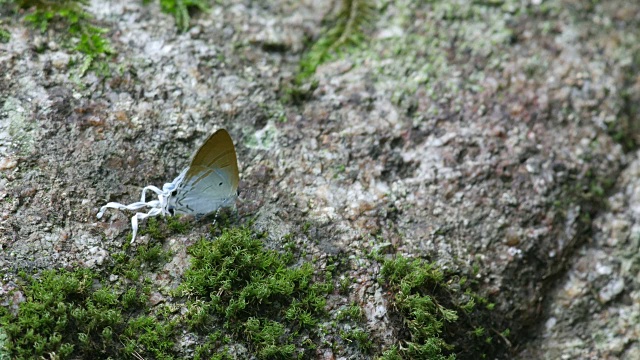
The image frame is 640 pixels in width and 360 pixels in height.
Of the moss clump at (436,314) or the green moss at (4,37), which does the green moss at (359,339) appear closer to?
the moss clump at (436,314)

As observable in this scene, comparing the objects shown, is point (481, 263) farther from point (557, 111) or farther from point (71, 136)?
point (71, 136)

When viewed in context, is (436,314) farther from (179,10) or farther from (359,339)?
(179,10)

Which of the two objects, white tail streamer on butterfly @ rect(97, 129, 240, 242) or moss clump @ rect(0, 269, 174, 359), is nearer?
moss clump @ rect(0, 269, 174, 359)

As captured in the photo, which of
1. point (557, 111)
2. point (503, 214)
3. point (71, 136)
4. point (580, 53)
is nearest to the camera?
point (71, 136)

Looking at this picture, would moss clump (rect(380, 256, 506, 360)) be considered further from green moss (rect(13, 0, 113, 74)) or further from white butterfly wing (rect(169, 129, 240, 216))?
green moss (rect(13, 0, 113, 74))

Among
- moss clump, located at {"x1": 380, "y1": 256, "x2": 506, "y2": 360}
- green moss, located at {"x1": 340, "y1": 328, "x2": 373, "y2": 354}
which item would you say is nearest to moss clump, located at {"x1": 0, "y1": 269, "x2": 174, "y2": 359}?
green moss, located at {"x1": 340, "y1": 328, "x2": 373, "y2": 354}

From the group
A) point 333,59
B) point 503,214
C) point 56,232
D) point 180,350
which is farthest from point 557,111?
point 56,232
